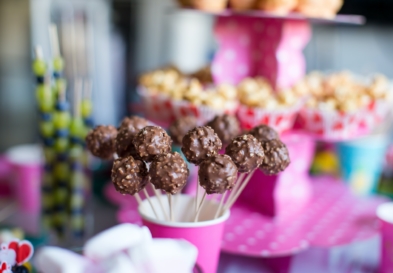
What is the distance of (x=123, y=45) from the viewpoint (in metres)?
4.02

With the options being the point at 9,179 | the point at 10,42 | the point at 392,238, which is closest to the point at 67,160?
the point at 9,179

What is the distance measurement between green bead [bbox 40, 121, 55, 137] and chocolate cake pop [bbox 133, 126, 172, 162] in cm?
55

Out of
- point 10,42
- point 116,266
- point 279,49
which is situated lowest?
point 10,42

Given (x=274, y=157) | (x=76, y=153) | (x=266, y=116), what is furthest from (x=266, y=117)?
(x=76, y=153)

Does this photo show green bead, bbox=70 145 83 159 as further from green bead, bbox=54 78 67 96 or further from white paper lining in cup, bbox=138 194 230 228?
white paper lining in cup, bbox=138 194 230 228

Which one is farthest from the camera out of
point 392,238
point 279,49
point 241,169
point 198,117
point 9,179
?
point 9,179

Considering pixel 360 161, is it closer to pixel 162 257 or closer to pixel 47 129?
pixel 47 129

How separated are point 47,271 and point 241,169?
318mm

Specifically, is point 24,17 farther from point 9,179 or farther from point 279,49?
point 279,49

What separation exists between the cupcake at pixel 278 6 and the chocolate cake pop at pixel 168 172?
68 cm

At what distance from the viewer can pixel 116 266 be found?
0.55 meters

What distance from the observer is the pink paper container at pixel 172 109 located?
45.8 inches

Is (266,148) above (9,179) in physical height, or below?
above

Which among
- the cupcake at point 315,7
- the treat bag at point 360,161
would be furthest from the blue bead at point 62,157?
the treat bag at point 360,161
